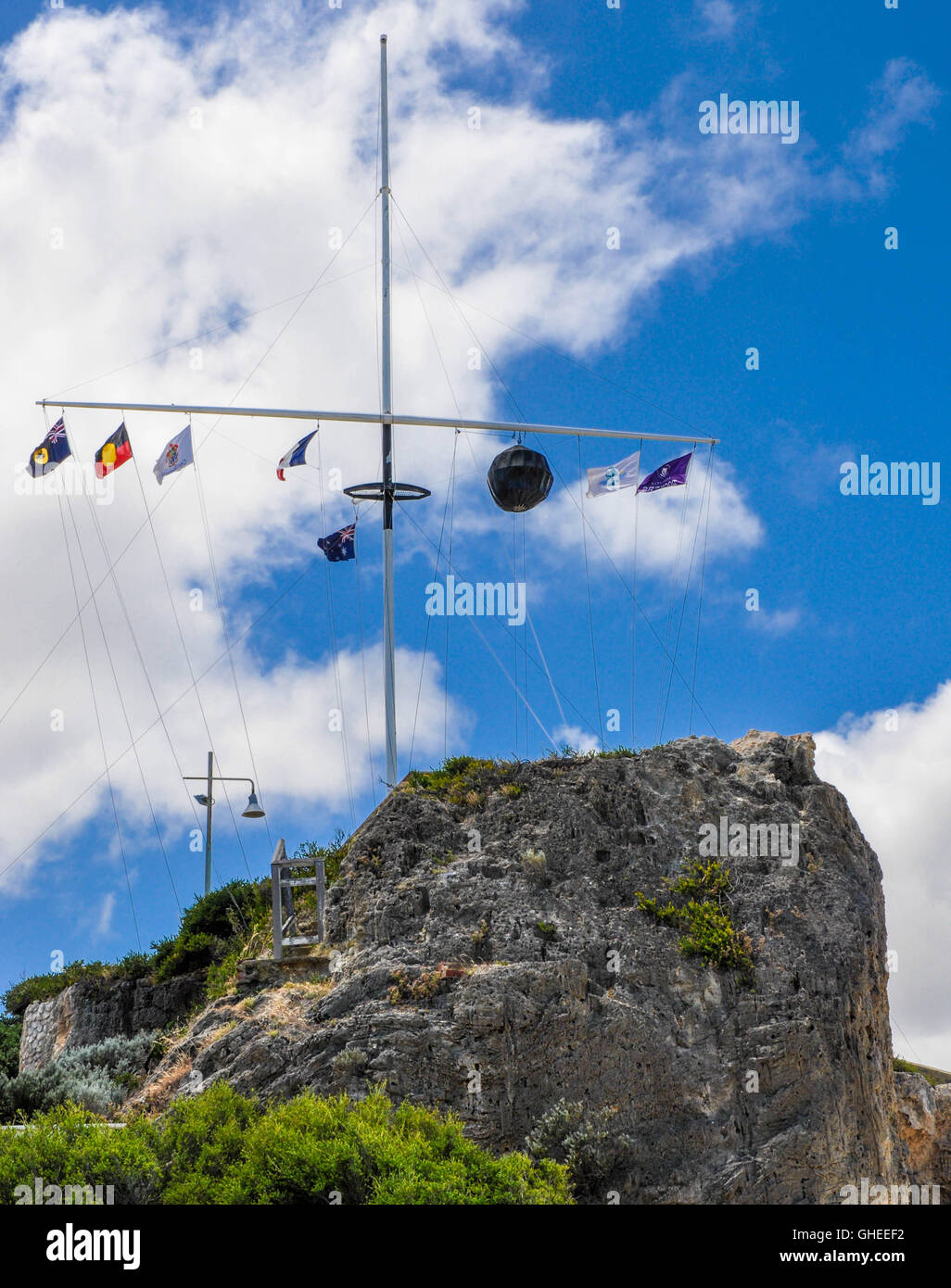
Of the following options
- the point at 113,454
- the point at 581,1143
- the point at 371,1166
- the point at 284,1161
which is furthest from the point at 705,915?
the point at 113,454

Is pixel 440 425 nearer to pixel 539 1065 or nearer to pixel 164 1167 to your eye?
pixel 539 1065

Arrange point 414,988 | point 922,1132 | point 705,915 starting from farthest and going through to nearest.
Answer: point 922,1132
point 705,915
point 414,988

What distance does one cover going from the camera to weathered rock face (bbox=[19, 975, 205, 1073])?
23.8m

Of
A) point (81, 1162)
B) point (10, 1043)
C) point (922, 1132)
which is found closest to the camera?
point (81, 1162)

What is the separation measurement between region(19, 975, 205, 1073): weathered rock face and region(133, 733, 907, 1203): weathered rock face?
3.91m

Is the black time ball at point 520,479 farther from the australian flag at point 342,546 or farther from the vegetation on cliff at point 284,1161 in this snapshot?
the vegetation on cliff at point 284,1161

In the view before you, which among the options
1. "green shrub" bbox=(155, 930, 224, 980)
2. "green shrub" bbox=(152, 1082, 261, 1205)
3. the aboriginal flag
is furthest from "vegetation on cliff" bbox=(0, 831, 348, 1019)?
the aboriginal flag

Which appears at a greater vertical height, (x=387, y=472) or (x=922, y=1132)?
(x=387, y=472)

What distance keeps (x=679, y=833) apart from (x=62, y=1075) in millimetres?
11141

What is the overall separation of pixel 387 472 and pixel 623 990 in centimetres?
1325

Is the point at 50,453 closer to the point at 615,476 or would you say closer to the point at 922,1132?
the point at 615,476

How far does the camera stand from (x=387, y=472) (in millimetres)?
27469

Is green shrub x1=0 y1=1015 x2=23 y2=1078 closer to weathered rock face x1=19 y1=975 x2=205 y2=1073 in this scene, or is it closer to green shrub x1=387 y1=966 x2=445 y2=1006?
weathered rock face x1=19 y1=975 x2=205 y2=1073
